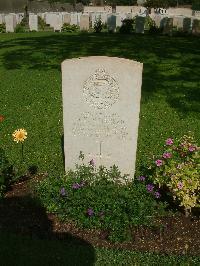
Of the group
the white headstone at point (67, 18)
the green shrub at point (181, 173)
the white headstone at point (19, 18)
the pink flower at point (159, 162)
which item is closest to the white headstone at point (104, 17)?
the white headstone at point (67, 18)

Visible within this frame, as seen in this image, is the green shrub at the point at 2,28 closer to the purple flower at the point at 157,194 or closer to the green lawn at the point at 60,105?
the green lawn at the point at 60,105

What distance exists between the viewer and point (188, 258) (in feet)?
15.9

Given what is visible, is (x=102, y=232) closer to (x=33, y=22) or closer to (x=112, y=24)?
(x=112, y=24)

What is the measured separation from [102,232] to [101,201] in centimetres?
38

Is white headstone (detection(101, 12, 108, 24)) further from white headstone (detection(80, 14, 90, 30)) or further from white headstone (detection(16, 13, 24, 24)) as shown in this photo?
white headstone (detection(16, 13, 24, 24))

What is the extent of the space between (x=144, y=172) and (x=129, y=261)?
155 centimetres

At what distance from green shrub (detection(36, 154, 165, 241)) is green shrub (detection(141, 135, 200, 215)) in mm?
261

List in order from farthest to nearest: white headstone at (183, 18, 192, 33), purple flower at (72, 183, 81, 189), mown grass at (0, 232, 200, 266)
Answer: white headstone at (183, 18, 192, 33) < purple flower at (72, 183, 81, 189) < mown grass at (0, 232, 200, 266)

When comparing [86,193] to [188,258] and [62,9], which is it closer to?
[188,258]

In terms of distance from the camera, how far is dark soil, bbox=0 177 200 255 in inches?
200

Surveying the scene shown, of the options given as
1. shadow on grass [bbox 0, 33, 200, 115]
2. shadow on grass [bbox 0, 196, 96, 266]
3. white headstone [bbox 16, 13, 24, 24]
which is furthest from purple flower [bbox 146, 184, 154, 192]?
white headstone [bbox 16, 13, 24, 24]

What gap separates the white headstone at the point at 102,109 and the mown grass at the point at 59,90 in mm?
750

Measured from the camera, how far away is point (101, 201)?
5.27 m

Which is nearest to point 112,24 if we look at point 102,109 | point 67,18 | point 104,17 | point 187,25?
point 104,17
